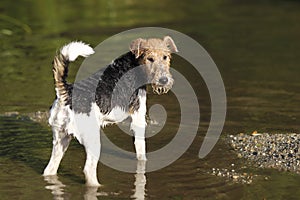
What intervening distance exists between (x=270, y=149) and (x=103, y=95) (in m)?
2.87

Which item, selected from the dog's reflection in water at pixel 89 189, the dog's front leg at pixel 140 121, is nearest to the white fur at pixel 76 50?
the dog's front leg at pixel 140 121

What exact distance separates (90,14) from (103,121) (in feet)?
47.5

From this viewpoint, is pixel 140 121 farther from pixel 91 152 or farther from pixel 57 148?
pixel 57 148

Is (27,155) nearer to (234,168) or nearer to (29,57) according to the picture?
(234,168)

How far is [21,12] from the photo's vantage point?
22.8 meters

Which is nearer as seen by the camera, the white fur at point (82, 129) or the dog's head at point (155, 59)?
the white fur at point (82, 129)

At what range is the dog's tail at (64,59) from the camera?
8914mm

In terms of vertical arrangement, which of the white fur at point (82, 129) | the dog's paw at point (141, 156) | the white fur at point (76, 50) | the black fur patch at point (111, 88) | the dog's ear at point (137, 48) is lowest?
the dog's paw at point (141, 156)

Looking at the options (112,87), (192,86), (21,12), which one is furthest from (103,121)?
(21,12)

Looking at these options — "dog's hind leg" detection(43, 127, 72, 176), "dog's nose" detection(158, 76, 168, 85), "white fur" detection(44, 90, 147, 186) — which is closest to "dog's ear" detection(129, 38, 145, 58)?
"dog's nose" detection(158, 76, 168, 85)

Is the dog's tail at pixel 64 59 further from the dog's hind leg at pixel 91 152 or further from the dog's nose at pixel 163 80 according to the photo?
the dog's nose at pixel 163 80

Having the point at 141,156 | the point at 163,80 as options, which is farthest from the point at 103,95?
the point at 141,156

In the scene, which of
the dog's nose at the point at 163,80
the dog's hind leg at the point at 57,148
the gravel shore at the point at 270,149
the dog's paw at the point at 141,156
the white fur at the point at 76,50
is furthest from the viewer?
the dog's paw at the point at 141,156

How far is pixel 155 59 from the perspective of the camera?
31.9 ft
